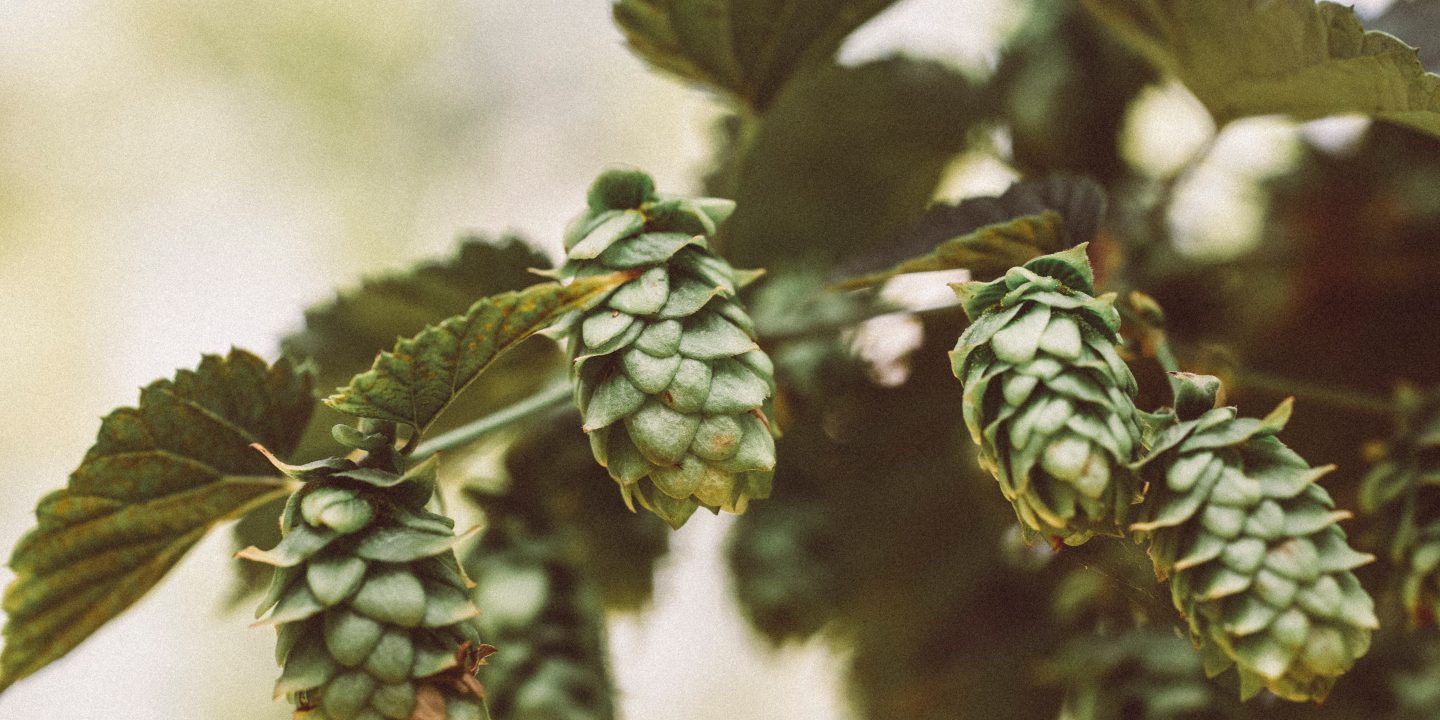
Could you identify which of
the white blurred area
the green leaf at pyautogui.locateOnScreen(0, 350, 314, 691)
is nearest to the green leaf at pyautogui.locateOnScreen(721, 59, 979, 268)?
the green leaf at pyautogui.locateOnScreen(0, 350, 314, 691)

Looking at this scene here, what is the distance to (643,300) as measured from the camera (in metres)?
0.59

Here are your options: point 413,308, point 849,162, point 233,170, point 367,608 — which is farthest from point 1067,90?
point 233,170

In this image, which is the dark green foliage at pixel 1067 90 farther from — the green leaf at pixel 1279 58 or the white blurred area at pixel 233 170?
the white blurred area at pixel 233 170

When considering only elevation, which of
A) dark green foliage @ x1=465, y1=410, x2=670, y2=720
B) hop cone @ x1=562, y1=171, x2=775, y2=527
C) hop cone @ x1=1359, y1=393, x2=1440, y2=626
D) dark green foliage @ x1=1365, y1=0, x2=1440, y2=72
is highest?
hop cone @ x1=562, y1=171, x2=775, y2=527

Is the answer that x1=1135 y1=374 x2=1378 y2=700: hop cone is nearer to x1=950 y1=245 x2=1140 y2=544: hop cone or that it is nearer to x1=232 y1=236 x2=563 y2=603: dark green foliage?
x1=950 y1=245 x2=1140 y2=544: hop cone

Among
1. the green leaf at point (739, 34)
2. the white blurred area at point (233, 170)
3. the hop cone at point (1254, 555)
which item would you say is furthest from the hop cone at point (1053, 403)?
the white blurred area at point (233, 170)

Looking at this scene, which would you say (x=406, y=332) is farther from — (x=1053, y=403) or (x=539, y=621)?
(x=1053, y=403)

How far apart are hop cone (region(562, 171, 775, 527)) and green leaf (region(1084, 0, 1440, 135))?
0.38m

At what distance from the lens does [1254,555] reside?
0.52 metres

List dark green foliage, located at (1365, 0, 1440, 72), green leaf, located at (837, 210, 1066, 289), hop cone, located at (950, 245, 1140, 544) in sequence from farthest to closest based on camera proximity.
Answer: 1. dark green foliage, located at (1365, 0, 1440, 72)
2. green leaf, located at (837, 210, 1066, 289)
3. hop cone, located at (950, 245, 1140, 544)

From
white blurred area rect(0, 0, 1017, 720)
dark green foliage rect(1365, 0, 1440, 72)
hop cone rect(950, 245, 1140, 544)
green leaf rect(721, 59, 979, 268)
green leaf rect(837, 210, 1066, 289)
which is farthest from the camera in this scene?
white blurred area rect(0, 0, 1017, 720)

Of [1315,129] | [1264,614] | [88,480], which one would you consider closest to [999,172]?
[1315,129]

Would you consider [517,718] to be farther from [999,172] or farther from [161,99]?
[161,99]

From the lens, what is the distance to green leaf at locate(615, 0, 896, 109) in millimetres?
812
